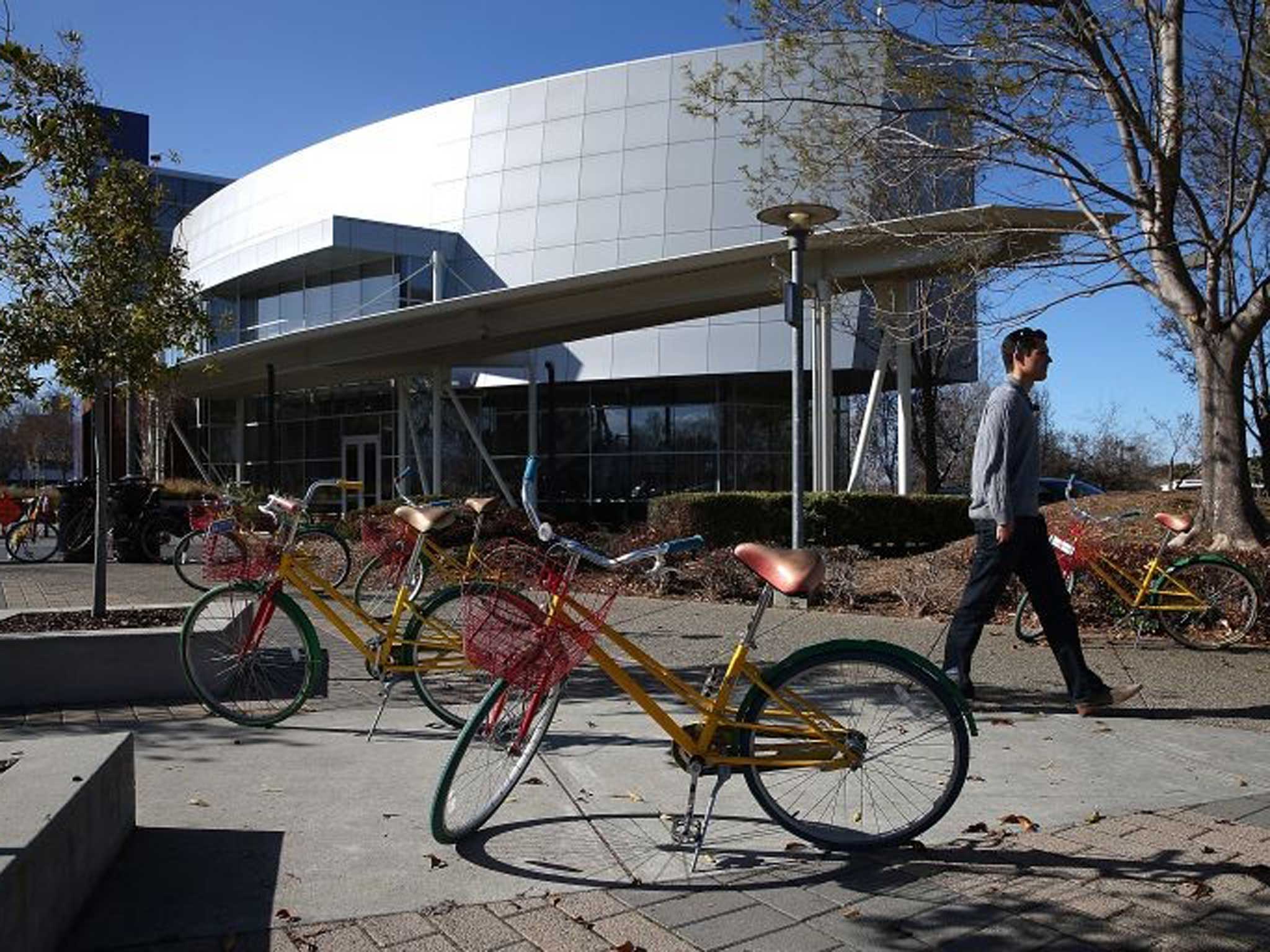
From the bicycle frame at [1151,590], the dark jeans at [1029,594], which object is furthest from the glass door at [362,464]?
the dark jeans at [1029,594]

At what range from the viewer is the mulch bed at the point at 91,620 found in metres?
7.22

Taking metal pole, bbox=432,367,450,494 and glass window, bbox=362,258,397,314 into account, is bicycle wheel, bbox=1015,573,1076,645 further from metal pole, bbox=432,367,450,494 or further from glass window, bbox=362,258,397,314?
glass window, bbox=362,258,397,314

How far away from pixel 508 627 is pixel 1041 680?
4.59 metres

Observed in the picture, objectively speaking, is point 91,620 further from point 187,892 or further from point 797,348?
point 797,348

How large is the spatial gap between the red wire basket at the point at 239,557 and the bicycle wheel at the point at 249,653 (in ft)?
0.25

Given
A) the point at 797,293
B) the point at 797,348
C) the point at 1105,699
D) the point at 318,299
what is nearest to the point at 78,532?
the point at 797,348

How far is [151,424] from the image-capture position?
36.4m

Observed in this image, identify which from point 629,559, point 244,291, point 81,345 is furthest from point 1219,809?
point 244,291

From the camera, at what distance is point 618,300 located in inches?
918

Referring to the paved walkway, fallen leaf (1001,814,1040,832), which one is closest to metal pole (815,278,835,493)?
the paved walkway

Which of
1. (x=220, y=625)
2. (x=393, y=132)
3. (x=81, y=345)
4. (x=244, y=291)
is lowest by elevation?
(x=220, y=625)

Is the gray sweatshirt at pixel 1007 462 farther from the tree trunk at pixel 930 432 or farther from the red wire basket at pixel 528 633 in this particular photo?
the tree trunk at pixel 930 432

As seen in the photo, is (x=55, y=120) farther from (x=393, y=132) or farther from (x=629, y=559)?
(x=393, y=132)

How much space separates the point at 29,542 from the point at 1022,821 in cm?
1635
